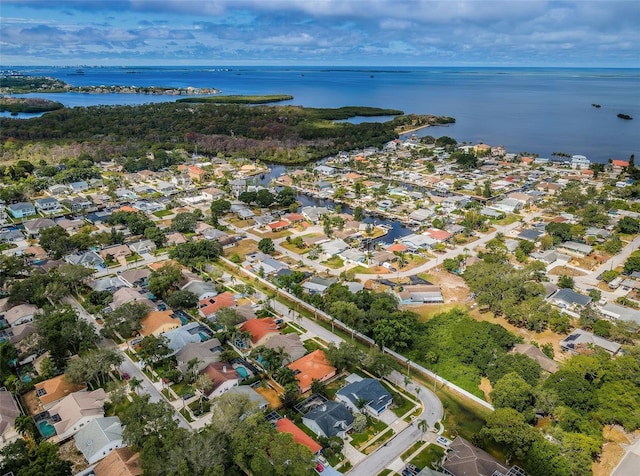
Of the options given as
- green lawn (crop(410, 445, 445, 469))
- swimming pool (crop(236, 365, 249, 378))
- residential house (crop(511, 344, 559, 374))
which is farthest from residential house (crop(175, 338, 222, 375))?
residential house (crop(511, 344, 559, 374))

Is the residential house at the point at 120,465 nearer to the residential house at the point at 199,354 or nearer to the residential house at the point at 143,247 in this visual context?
the residential house at the point at 199,354

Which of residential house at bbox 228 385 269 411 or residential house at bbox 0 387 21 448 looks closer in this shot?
residential house at bbox 0 387 21 448

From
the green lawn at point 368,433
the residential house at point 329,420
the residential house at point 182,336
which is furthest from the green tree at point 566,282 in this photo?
the residential house at point 182,336

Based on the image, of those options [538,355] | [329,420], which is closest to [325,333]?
[329,420]

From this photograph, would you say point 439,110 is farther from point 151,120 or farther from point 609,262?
point 609,262

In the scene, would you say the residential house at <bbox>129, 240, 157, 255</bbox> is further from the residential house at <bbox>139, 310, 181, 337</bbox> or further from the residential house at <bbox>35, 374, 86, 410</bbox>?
the residential house at <bbox>35, 374, 86, 410</bbox>

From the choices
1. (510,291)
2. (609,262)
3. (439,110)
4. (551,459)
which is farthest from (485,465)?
(439,110)
